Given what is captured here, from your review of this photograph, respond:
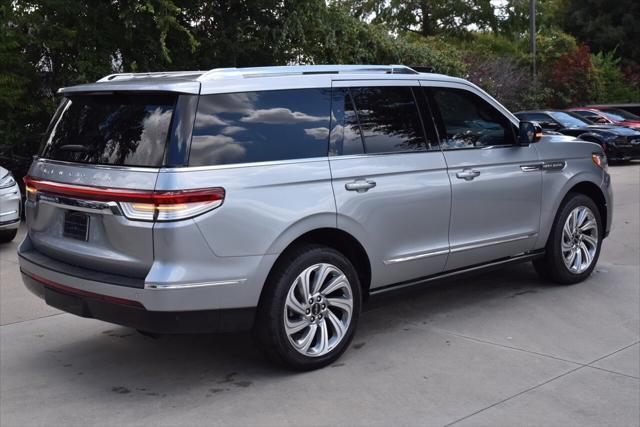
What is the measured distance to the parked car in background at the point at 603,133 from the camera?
19.9m

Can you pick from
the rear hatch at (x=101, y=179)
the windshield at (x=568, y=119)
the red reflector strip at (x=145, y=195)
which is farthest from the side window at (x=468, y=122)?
the windshield at (x=568, y=119)

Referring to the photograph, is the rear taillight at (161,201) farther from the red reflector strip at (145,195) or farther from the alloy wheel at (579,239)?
the alloy wheel at (579,239)

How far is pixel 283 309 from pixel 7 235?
6.54 metres

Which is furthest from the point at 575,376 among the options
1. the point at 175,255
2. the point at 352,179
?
the point at 175,255

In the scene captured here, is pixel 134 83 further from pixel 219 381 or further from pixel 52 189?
pixel 219 381

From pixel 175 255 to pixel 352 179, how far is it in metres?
1.38

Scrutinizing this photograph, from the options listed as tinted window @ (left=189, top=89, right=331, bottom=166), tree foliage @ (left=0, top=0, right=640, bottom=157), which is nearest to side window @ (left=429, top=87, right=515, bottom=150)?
tinted window @ (left=189, top=89, right=331, bottom=166)

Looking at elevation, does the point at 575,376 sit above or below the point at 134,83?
below

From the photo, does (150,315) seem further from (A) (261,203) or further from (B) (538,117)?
(B) (538,117)

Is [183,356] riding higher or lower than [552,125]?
lower

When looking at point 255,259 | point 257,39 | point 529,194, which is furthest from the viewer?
point 257,39

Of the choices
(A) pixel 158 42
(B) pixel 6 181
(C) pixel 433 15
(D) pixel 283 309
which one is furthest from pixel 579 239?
(C) pixel 433 15

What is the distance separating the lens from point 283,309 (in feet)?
15.4

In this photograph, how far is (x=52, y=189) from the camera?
4836 millimetres
